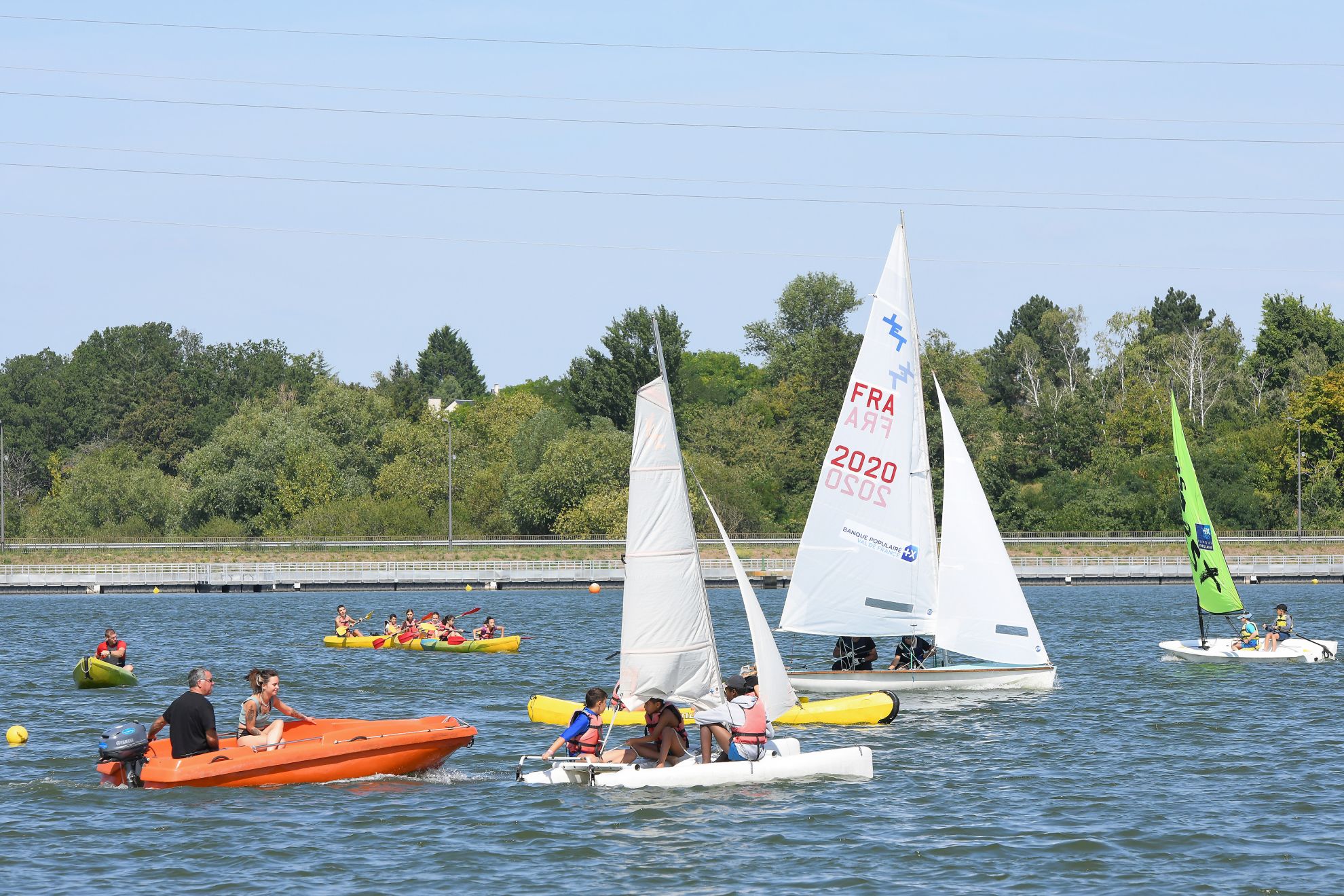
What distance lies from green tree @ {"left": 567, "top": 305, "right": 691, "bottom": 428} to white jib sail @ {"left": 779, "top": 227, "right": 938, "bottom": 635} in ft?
266

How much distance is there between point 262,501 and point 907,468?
85718 mm

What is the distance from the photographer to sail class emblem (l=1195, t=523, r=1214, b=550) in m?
40.4

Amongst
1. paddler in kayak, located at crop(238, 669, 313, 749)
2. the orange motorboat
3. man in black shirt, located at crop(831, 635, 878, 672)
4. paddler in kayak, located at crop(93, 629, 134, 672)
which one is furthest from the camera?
paddler in kayak, located at crop(93, 629, 134, 672)

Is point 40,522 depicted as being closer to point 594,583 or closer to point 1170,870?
point 594,583

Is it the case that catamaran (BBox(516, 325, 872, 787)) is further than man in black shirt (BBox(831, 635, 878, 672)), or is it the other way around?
man in black shirt (BBox(831, 635, 878, 672))

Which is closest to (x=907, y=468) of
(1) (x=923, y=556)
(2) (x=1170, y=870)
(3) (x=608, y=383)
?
(1) (x=923, y=556)

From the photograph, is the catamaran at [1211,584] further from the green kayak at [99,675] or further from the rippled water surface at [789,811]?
the green kayak at [99,675]

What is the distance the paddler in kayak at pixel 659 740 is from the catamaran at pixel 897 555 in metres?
9.93

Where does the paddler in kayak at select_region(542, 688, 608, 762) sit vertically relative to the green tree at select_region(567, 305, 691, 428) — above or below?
below

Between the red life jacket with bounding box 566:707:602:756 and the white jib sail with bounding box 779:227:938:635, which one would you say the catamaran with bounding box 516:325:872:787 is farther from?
the white jib sail with bounding box 779:227:938:635

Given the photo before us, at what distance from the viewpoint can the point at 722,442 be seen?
118 m

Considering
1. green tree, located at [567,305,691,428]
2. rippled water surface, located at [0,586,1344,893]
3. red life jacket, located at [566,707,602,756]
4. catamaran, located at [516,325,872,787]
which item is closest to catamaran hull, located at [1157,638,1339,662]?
rippled water surface, located at [0,586,1344,893]

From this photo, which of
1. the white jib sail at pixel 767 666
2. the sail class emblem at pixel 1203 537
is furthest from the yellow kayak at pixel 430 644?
the white jib sail at pixel 767 666

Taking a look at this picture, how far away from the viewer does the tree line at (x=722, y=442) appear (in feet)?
346
